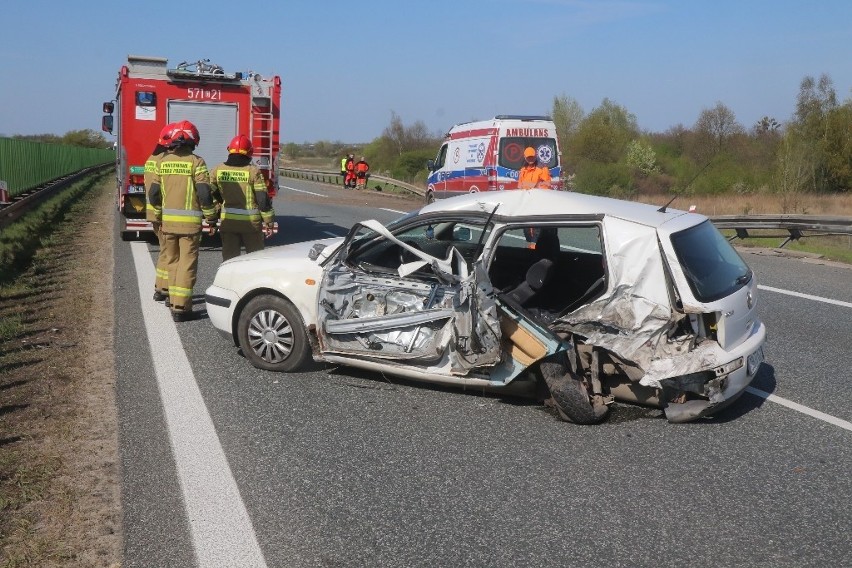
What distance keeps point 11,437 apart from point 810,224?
13.0 metres

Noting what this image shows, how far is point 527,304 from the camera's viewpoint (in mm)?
6410

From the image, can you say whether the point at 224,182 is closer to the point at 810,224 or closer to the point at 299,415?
the point at 299,415

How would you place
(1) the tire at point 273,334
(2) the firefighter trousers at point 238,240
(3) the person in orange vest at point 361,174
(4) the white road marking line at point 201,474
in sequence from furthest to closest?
(3) the person in orange vest at point 361,174, (2) the firefighter trousers at point 238,240, (1) the tire at point 273,334, (4) the white road marking line at point 201,474

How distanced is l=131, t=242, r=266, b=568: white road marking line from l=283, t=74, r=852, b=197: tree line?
2566 cm

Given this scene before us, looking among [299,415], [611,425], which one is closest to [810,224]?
[611,425]

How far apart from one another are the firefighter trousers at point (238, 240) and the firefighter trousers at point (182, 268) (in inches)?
19.5

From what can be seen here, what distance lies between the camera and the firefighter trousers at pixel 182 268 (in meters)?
8.77

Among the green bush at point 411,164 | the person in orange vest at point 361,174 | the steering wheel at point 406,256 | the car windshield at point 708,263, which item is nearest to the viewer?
the car windshield at point 708,263

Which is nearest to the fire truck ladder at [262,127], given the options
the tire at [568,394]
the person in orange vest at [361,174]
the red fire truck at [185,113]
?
the red fire truck at [185,113]

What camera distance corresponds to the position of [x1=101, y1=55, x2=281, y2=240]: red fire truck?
14.2m

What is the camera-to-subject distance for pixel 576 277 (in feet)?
22.9

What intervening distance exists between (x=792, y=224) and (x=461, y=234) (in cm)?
1021

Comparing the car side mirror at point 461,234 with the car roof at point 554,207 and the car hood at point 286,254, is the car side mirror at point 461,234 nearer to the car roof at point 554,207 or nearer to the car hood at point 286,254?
the car roof at point 554,207

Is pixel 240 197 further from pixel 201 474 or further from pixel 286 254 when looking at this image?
pixel 201 474
